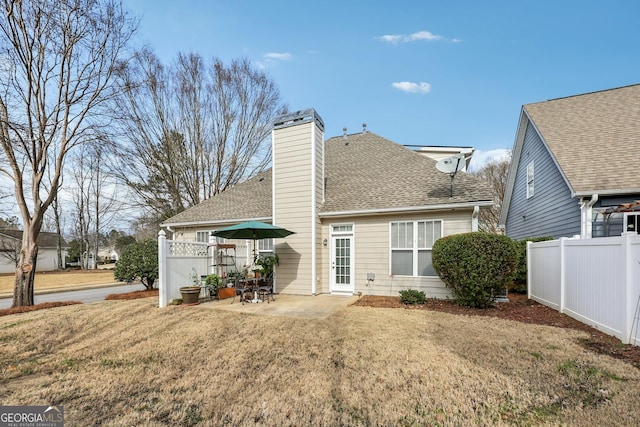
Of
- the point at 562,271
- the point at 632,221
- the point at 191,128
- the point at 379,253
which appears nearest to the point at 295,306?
the point at 379,253

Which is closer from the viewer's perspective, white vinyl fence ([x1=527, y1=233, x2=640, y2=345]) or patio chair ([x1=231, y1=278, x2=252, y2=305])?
white vinyl fence ([x1=527, y1=233, x2=640, y2=345])

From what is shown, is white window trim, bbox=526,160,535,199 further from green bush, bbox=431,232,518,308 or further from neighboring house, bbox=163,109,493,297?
green bush, bbox=431,232,518,308

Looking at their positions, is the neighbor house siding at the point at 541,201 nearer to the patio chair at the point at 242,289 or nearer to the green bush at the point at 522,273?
the green bush at the point at 522,273

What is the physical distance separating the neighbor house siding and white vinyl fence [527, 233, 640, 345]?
2.32 metres

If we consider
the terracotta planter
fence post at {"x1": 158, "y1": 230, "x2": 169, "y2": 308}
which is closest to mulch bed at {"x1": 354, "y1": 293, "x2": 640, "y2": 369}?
the terracotta planter

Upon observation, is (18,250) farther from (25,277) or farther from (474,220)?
(474,220)

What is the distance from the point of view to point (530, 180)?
11711mm

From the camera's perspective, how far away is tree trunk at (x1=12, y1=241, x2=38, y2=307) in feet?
27.8

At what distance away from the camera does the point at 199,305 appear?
7852 mm

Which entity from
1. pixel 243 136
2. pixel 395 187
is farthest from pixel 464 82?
pixel 243 136

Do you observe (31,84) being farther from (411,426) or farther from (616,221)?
(616,221)

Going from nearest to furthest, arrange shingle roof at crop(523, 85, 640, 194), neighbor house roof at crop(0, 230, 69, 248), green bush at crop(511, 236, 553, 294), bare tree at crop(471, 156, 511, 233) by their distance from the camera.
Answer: shingle roof at crop(523, 85, 640, 194) → green bush at crop(511, 236, 553, 294) → bare tree at crop(471, 156, 511, 233) → neighbor house roof at crop(0, 230, 69, 248)

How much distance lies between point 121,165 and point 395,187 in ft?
51.0

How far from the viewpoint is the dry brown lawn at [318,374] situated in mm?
2723
